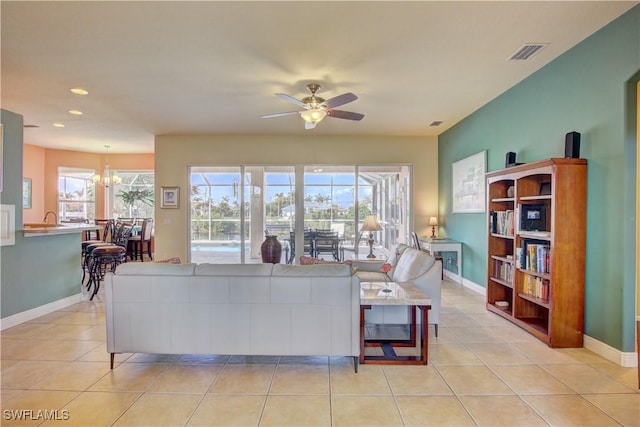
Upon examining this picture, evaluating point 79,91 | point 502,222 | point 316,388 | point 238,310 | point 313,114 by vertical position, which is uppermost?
point 79,91

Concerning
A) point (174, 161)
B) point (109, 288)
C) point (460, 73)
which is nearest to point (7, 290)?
point (109, 288)

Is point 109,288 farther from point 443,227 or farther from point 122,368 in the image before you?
point 443,227

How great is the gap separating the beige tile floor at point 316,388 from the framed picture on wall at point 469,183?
2.59m

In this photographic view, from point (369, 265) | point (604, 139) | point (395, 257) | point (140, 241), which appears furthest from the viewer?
point (140, 241)

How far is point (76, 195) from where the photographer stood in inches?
363

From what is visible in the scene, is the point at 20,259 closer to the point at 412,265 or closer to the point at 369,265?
the point at 369,265

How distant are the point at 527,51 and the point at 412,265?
7.93 feet

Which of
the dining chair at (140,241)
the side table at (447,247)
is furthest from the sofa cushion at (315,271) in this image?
the dining chair at (140,241)

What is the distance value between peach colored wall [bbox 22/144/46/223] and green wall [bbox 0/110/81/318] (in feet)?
17.6

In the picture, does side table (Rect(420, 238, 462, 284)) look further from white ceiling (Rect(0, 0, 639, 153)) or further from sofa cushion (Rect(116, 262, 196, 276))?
sofa cushion (Rect(116, 262, 196, 276))

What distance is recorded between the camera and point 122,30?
2965mm

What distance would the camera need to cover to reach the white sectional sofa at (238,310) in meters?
2.68

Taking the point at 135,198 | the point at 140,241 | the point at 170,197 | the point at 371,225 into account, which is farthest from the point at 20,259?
the point at 135,198

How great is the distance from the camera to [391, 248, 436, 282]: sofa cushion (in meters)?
3.53
